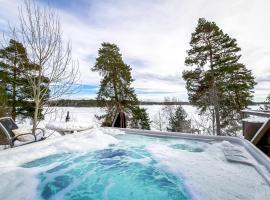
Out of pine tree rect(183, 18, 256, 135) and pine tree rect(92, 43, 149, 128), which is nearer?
pine tree rect(183, 18, 256, 135)

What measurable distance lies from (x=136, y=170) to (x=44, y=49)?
494cm

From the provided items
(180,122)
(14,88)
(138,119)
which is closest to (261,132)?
(138,119)

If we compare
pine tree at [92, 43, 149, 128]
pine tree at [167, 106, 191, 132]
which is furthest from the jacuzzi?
pine tree at [167, 106, 191, 132]

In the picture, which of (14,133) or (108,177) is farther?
(14,133)

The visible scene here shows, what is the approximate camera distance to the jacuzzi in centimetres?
178

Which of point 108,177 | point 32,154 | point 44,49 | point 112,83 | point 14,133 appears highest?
point 44,49

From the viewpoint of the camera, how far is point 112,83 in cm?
1142

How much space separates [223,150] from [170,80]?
A: 18.7m

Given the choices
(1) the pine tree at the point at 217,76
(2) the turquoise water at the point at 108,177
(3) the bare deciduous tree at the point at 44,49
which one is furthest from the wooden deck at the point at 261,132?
(1) the pine tree at the point at 217,76

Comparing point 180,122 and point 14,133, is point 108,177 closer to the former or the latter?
point 14,133

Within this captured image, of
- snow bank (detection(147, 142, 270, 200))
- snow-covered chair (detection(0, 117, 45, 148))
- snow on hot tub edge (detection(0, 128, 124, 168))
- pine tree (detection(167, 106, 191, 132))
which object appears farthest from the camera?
pine tree (detection(167, 106, 191, 132))

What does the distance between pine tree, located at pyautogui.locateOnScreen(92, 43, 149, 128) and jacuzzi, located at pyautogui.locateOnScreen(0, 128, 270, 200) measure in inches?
309

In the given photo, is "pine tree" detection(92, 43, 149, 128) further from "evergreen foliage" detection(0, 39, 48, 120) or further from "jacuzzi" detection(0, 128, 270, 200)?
"jacuzzi" detection(0, 128, 270, 200)

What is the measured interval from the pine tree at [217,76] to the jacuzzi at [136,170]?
8044mm
